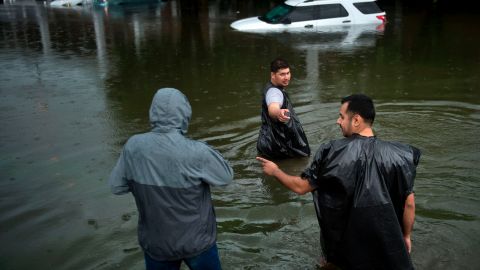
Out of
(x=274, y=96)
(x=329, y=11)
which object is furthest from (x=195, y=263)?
(x=329, y=11)

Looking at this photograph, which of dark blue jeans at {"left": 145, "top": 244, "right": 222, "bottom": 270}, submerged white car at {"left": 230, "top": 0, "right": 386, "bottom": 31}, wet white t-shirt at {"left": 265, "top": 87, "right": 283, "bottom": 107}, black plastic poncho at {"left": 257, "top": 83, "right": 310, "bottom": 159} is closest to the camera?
dark blue jeans at {"left": 145, "top": 244, "right": 222, "bottom": 270}

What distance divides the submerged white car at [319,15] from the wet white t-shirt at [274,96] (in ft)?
42.1

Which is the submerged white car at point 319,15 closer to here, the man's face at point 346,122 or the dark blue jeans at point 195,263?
the man's face at point 346,122

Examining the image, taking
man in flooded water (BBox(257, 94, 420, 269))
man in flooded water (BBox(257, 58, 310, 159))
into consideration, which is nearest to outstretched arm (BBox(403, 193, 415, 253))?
man in flooded water (BBox(257, 94, 420, 269))

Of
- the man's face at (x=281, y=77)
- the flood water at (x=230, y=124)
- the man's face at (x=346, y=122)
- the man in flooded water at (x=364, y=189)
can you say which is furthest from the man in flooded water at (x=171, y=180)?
the man's face at (x=281, y=77)

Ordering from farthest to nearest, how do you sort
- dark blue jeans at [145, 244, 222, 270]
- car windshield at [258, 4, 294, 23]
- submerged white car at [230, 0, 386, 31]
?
car windshield at [258, 4, 294, 23] → submerged white car at [230, 0, 386, 31] → dark blue jeans at [145, 244, 222, 270]

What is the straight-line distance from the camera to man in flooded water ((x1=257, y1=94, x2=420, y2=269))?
10.2 feet

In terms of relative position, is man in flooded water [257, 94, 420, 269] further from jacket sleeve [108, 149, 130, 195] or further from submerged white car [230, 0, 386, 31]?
submerged white car [230, 0, 386, 31]

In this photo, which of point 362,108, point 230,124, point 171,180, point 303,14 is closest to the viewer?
point 171,180

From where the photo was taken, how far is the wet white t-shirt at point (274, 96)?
564 cm

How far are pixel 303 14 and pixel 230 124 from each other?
1110 cm

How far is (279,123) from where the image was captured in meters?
5.95

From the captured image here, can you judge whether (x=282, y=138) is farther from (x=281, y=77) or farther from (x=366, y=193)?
(x=366, y=193)

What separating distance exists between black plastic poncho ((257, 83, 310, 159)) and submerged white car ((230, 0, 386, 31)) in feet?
41.0
